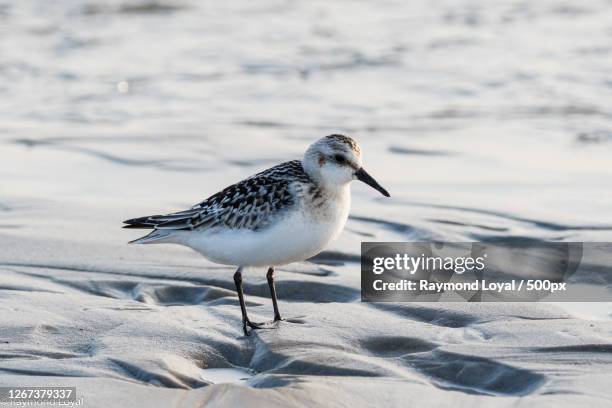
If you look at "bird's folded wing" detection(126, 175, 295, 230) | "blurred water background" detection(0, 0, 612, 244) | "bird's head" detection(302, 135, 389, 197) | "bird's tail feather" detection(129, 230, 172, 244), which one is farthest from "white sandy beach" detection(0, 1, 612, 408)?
"bird's head" detection(302, 135, 389, 197)

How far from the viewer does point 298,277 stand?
634 centimetres

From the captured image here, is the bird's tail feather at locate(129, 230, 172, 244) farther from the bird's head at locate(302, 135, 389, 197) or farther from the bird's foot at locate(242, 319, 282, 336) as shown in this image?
Result: the bird's head at locate(302, 135, 389, 197)

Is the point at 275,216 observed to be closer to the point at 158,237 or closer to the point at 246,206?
the point at 246,206

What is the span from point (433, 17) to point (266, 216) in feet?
35.1

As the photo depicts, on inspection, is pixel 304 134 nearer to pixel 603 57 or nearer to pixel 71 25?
pixel 603 57

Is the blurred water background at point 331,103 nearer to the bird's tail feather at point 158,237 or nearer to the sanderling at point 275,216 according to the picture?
the sanderling at point 275,216

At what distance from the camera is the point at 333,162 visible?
552cm

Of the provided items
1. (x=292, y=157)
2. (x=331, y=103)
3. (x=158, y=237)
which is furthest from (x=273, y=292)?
(x=331, y=103)

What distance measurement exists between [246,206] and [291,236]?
1.06 feet

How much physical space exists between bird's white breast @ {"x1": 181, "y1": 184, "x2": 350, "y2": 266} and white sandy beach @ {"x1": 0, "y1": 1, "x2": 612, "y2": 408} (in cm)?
36

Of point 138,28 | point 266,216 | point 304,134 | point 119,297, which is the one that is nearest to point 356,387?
Answer: point 266,216

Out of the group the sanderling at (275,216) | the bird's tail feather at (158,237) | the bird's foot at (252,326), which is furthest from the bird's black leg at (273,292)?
the bird's tail feather at (158,237)

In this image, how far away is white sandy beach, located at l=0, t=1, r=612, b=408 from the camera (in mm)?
4754

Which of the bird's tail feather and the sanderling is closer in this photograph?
the sanderling
